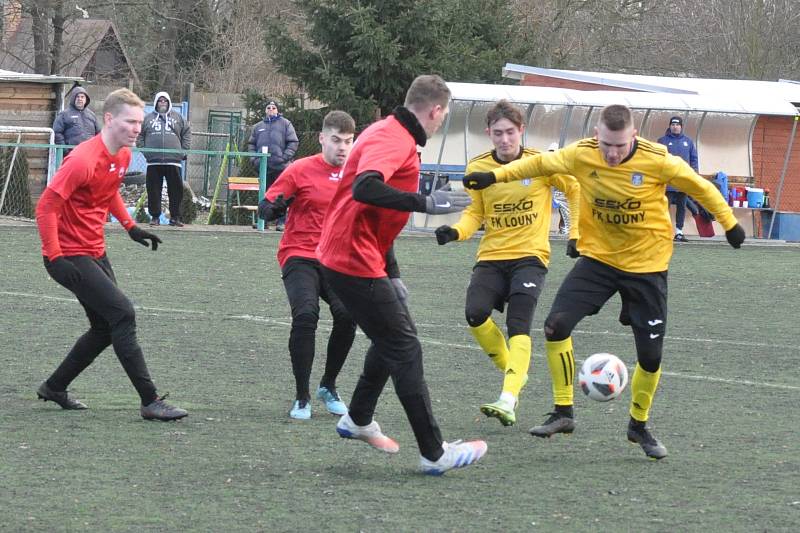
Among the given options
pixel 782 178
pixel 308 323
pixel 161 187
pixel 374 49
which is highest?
pixel 374 49

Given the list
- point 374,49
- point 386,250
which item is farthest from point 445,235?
point 374,49

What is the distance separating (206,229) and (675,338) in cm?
1114

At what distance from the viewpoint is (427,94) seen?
5.88 metres

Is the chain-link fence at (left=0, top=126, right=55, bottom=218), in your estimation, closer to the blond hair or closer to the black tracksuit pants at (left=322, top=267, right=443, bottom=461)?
the blond hair

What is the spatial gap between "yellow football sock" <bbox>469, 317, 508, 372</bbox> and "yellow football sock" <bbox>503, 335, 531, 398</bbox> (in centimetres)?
40

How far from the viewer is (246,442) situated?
676 centimetres

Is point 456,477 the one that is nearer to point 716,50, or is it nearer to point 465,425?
point 465,425

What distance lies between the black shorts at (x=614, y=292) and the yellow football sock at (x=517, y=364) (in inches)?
15.3

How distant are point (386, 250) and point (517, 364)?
4.98 ft

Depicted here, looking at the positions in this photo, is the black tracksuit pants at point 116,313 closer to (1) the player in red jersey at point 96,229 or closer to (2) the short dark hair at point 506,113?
(1) the player in red jersey at point 96,229

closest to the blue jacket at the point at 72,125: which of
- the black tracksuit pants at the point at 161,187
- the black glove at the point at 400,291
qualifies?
the black tracksuit pants at the point at 161,187

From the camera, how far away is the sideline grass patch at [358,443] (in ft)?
17.7

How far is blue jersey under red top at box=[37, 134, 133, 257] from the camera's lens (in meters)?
7.10

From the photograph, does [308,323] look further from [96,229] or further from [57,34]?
[57,34]
